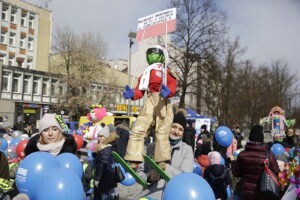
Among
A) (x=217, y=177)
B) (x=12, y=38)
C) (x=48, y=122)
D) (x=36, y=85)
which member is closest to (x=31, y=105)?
(x=36, y=85)

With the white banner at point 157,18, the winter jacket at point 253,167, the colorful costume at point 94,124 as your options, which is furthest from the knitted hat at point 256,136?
the colorful costume at point 94,124

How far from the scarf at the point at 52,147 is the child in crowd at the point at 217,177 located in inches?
108

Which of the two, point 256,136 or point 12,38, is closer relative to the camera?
point 256,136

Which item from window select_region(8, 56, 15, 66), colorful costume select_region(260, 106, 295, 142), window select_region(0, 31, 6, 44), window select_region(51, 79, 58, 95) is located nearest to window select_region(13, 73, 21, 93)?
window select_region(51, 79, 58, 95)

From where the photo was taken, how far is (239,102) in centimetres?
3078

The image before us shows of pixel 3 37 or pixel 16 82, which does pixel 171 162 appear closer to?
pixel 16 82

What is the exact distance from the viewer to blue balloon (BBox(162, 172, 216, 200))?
3182 mm

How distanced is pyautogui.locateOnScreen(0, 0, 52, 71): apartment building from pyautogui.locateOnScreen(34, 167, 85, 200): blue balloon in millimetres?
37938

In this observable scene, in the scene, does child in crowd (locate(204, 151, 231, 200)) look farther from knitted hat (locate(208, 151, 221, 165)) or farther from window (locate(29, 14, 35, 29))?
window (locate(29, 14, 35, 29))

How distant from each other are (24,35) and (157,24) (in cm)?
3984

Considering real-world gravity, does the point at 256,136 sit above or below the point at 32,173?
above

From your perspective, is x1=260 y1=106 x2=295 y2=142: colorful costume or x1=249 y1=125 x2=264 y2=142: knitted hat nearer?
x1=249 y1=125 x2=264 y2=142: knitted hat

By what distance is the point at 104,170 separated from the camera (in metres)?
6.79

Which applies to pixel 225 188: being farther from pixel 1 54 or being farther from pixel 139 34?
pixel 1 54
